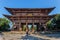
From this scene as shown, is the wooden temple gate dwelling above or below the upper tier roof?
below

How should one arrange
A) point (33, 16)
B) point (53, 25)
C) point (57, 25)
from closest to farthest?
point (33, 16) → point (57, 25) → point (53, 25)

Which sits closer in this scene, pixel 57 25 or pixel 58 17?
pixel 57 25

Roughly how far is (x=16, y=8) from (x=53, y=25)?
863 centimetres

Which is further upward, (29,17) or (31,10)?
(31,10)

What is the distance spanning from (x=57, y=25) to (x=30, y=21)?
598 centimetres

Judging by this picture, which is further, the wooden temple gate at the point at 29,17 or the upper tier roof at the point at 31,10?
the upper tier roof at the point at 31,10

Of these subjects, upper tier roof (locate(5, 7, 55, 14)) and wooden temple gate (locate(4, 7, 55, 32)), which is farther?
upper tier roof (locate(5, 7, 55, 14))

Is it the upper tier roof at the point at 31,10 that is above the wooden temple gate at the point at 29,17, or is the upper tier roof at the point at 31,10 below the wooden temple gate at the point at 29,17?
above

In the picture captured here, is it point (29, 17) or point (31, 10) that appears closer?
point (29, 17)

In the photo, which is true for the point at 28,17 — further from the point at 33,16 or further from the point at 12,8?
the point at 12,8

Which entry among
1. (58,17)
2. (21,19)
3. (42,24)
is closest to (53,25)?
(58,17)

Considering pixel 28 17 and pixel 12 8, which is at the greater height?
pixel 12 8

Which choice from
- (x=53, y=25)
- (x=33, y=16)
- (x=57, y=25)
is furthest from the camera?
(x=53, y=25)

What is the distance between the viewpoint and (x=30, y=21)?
2266cm
